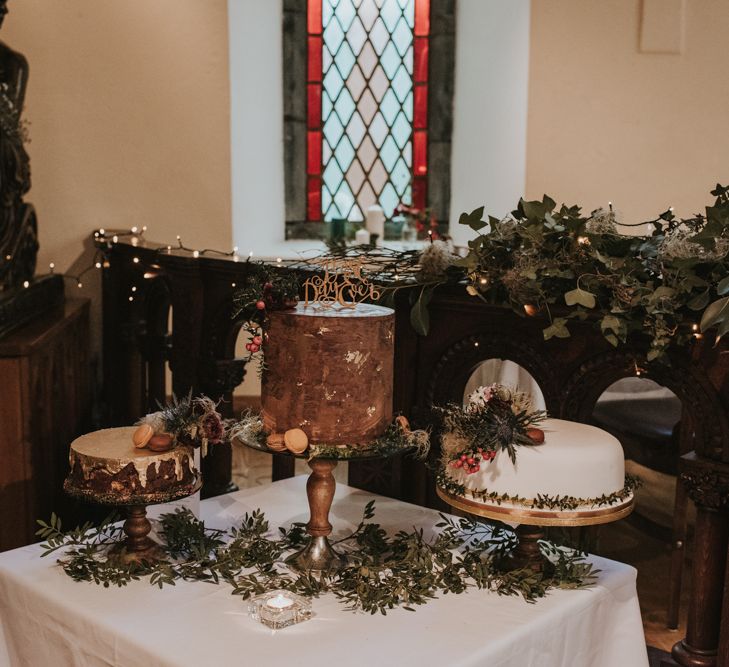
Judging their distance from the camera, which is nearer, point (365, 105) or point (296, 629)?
point (296, 629)

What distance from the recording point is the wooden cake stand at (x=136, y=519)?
1833 mm

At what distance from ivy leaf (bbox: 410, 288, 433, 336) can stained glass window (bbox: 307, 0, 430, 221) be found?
3.97 meters

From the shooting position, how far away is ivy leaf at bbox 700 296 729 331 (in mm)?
1767

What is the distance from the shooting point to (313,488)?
186 cm

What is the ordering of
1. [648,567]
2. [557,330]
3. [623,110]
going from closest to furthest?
[557,330]
[648,567]
[623,110]

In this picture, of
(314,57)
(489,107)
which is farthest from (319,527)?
(314,57)

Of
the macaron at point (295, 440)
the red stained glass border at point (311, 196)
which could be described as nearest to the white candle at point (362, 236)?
the red stained glass border at point (311, 196)

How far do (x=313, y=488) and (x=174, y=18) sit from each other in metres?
3.95

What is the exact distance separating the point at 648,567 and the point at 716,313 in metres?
2.23

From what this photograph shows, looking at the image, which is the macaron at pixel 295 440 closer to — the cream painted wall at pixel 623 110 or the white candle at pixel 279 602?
the white candle at pixel 279 602

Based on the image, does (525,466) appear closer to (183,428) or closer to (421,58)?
(183,428)

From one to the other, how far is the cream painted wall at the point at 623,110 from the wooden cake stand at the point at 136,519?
4304 millimetres

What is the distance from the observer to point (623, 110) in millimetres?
5738

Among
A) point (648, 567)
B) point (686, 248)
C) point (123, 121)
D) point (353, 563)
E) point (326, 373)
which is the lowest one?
point (648, 567)
